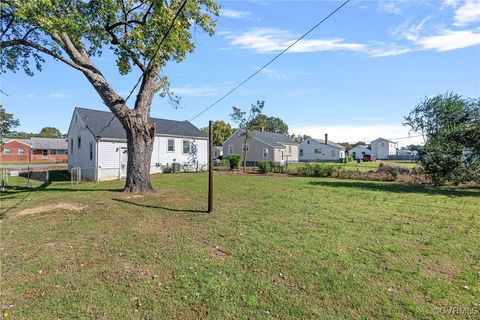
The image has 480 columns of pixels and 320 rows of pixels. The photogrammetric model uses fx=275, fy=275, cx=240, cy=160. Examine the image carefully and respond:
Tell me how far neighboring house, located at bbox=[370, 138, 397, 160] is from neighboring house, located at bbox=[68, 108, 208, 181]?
53.1m

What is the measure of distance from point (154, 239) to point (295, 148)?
137 ft

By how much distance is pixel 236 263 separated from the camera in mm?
4508

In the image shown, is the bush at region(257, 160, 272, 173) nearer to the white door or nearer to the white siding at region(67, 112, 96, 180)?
the white door

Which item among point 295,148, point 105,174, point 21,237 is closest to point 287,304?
point 21,237

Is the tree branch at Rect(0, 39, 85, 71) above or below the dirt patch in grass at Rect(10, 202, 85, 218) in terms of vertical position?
above

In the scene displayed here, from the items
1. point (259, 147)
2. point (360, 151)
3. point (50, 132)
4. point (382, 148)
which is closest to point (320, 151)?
point (259, 147)

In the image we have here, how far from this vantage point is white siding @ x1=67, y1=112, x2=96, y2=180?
18453mm

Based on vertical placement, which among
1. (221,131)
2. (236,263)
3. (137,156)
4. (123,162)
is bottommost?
(236,263)

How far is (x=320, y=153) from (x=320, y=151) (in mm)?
370

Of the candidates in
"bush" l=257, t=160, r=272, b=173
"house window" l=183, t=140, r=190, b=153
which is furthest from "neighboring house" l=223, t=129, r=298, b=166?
"bush" l=257, t=160, r=272, b=173

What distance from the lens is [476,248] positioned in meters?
5.18

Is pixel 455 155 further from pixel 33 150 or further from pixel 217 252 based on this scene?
pixel 33 150

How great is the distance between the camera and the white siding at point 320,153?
50062mm

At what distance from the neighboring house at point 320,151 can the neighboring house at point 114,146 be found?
30276mm
